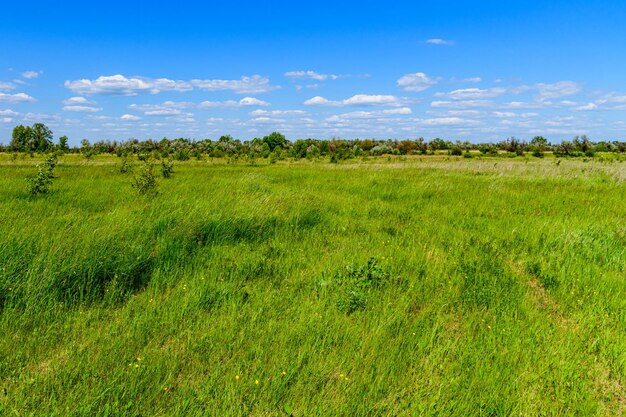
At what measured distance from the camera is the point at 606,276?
5336 mm

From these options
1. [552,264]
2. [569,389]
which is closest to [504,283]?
[552,264]

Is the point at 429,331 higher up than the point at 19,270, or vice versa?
the point at 19,270

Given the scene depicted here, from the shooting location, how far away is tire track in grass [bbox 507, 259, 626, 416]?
295 centimetres

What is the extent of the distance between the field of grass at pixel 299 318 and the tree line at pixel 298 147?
4059 centimetres

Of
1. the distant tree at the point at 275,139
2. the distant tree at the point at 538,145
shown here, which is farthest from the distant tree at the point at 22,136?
the distant tree at the point at 538,145

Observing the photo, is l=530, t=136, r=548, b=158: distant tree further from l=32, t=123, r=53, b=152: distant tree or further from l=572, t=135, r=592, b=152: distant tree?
l=32, t=123, r=53, b=152: distant tree

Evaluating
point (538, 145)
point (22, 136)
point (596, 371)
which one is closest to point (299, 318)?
point (596, 371)

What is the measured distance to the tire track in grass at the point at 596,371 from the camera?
295 cm

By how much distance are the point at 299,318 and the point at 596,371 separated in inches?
110

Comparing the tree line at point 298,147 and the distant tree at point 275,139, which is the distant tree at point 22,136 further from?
the distant tree at point 275,139

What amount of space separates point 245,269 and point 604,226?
26.4 ft

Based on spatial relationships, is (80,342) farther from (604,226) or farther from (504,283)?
(604,226)

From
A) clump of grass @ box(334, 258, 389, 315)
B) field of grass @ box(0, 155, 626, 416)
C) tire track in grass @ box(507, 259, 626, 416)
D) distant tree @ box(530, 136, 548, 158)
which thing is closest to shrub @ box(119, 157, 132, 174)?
field of grass @ box(0, 155, 626, 416)

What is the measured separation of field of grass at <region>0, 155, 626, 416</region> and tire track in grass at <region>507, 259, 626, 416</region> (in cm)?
1
